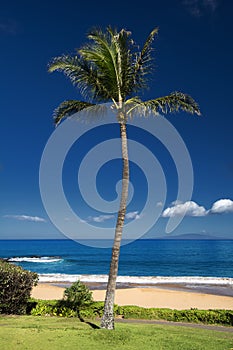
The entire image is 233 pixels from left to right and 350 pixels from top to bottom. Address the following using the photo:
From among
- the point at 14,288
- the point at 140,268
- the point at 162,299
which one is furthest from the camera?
the point at 140,268

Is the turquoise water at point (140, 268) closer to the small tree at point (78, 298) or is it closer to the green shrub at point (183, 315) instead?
the green shrub at point (183, 315)

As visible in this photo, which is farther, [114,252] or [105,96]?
[105,96]

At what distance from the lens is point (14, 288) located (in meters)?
16.4

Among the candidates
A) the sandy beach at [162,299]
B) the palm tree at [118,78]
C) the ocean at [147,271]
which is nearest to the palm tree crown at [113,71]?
the palm tree at [118,78]

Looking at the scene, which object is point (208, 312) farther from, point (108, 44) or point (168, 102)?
point (108, 44)

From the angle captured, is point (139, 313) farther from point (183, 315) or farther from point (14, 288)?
point (14, 288)

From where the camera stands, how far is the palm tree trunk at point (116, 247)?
1142 centimetres

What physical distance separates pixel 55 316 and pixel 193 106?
42.1 feet

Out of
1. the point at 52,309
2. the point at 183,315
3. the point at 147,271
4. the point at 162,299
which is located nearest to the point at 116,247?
the point at 183,315

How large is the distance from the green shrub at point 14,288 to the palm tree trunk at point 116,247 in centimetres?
680

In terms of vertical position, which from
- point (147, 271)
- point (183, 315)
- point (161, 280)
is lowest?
point (183, 315)

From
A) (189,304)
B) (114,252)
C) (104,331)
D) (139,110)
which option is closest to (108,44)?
(139,110)

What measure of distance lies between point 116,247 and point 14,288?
7.77 m

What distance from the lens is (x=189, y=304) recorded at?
2553cm
